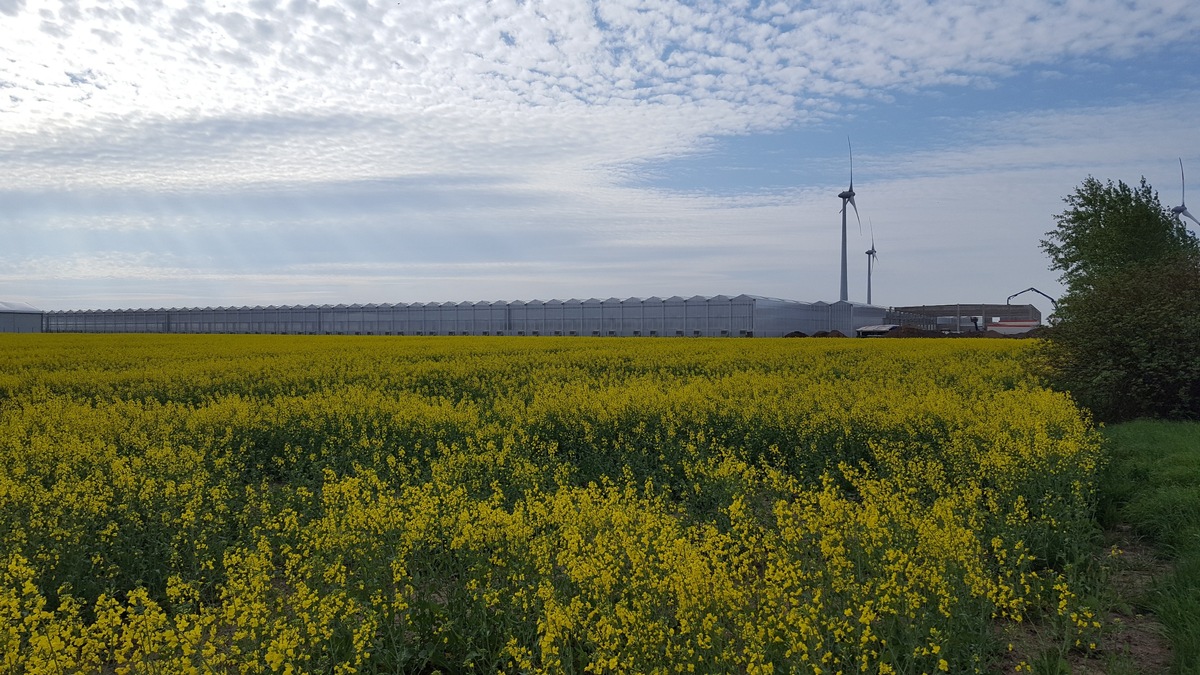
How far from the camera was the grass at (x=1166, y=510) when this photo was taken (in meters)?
5.59

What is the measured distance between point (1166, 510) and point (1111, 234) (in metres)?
36.4

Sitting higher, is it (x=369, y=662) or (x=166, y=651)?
(x=166, y=651)

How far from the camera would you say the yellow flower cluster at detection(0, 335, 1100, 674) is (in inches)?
176

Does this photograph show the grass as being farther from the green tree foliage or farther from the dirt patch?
the green tree foliage

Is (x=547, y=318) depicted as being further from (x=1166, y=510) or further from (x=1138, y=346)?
(x=1166, y=510)

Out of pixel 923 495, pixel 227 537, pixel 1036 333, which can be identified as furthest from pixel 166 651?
pixel 1036 333

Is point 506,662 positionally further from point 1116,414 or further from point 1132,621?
point 1116,414

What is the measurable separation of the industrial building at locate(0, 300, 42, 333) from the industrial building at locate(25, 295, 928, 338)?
1632 millimetres

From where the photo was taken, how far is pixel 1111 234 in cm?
3869

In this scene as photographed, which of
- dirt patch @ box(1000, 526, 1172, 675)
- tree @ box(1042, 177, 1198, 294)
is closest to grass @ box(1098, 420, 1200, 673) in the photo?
dirt patch @ box(1000, 526, 1172, 675)

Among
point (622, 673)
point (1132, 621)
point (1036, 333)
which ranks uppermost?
point (1036, 333)

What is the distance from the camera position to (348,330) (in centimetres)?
7706

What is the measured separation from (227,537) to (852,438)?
7.43m

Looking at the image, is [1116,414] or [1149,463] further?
[1116,414]
